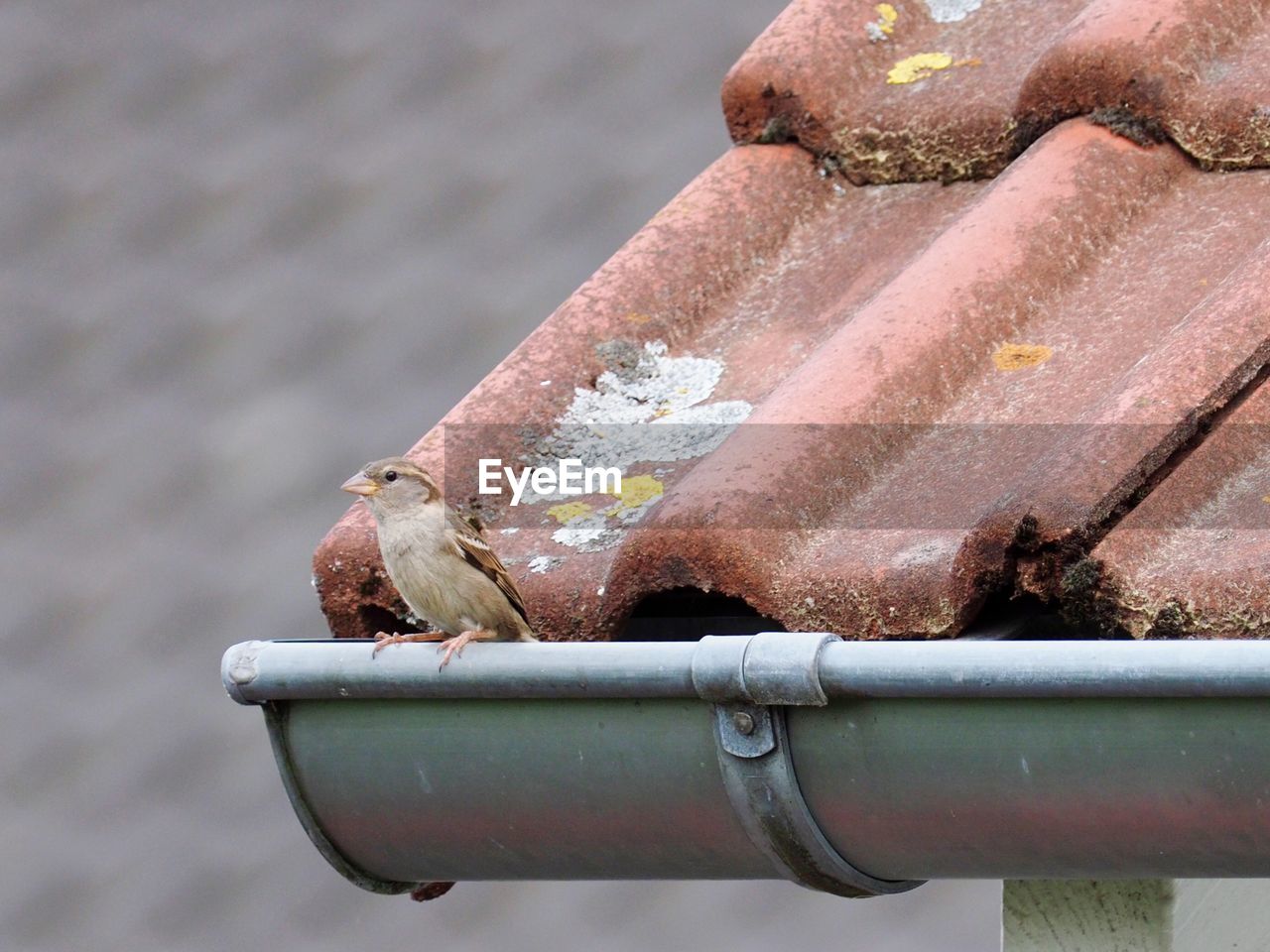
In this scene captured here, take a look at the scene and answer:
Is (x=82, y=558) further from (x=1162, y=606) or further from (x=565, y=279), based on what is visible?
(x=1162, y=606)

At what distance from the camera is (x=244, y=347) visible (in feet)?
16.9

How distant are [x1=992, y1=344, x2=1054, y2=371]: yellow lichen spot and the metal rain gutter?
2.59 feet

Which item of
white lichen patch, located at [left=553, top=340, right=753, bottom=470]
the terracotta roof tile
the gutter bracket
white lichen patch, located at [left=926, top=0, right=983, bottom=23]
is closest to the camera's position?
the gutter bracket

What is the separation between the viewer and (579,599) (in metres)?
2.65

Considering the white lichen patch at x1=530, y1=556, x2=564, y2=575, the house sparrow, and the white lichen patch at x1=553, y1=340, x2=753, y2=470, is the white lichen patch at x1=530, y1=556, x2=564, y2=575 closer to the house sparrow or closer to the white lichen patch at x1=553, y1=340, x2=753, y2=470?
the house sparrow

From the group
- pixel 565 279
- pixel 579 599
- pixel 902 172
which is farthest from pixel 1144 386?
pixel 565 279

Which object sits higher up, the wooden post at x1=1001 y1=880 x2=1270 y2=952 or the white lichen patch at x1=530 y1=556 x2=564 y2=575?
→ the white lichen patch at x1=530 y1=556 x2=564 y2=575

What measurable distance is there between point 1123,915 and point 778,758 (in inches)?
22.8

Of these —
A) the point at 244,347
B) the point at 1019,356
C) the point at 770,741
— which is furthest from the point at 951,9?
the point at 244,347

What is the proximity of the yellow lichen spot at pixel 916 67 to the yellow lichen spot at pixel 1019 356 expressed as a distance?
78 cm

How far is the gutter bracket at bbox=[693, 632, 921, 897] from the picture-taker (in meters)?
2.10

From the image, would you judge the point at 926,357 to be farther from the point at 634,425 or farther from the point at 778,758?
the point at 778,758

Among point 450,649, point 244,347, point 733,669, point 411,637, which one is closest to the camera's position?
point 733,669

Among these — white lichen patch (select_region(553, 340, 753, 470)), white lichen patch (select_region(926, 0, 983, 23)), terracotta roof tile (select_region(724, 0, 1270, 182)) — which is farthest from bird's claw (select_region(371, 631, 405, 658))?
white lichen patch (select_region(926, 0, 983, 23))
